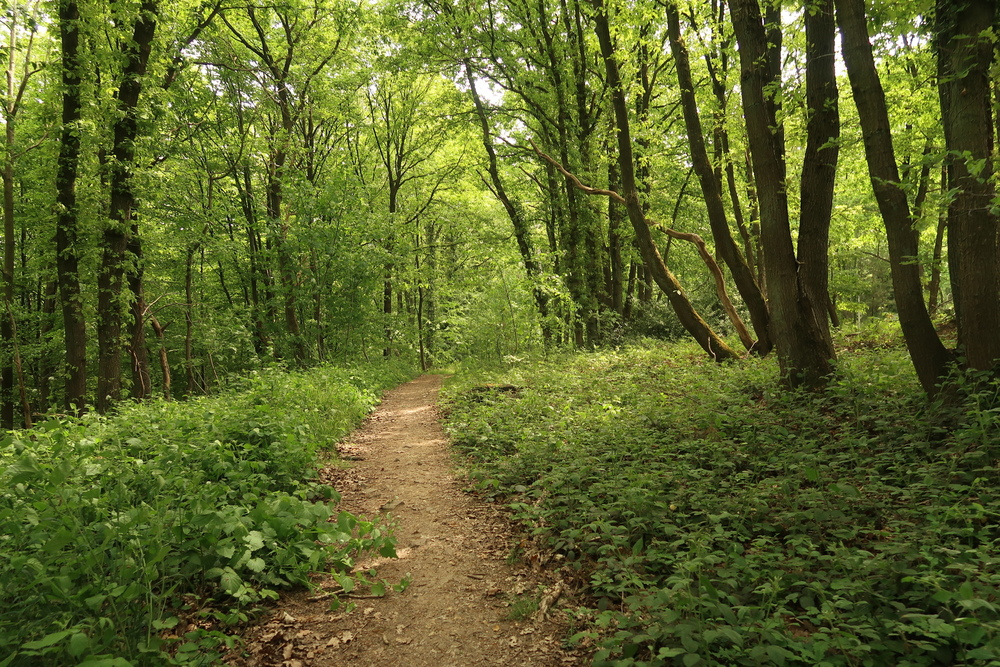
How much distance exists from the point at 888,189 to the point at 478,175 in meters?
19.1

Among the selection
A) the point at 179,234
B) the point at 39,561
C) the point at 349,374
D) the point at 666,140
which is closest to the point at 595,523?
the point at 39,561

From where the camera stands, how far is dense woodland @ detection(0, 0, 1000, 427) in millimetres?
6207

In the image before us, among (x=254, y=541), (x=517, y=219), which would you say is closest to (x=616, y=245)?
(x=517, y=219)

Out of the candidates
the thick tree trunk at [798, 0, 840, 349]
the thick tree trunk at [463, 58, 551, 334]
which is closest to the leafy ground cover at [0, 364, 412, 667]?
the thick tree trunk at [798, 0, 840, 349]

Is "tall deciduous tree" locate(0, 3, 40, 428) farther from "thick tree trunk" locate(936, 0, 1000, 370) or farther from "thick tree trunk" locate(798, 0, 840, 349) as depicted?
"thick tree trunk" locate(936, 0, 1000, 370)

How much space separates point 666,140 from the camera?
17.8 metres

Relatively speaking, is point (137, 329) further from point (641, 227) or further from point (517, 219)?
point (517, 219)

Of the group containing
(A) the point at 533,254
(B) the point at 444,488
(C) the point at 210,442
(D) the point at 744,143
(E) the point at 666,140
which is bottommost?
(B) the point at 444,488

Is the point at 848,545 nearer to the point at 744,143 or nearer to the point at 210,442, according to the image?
the point at 210,442

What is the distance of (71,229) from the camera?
10.2 metres

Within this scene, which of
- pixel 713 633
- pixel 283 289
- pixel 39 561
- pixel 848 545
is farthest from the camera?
pixel 283 289

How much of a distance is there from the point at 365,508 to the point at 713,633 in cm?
410

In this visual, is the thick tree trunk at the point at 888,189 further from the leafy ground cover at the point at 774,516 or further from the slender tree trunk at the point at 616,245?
the slender tree trunk at the point at 616,245

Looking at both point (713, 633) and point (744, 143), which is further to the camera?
point (744, 143)
